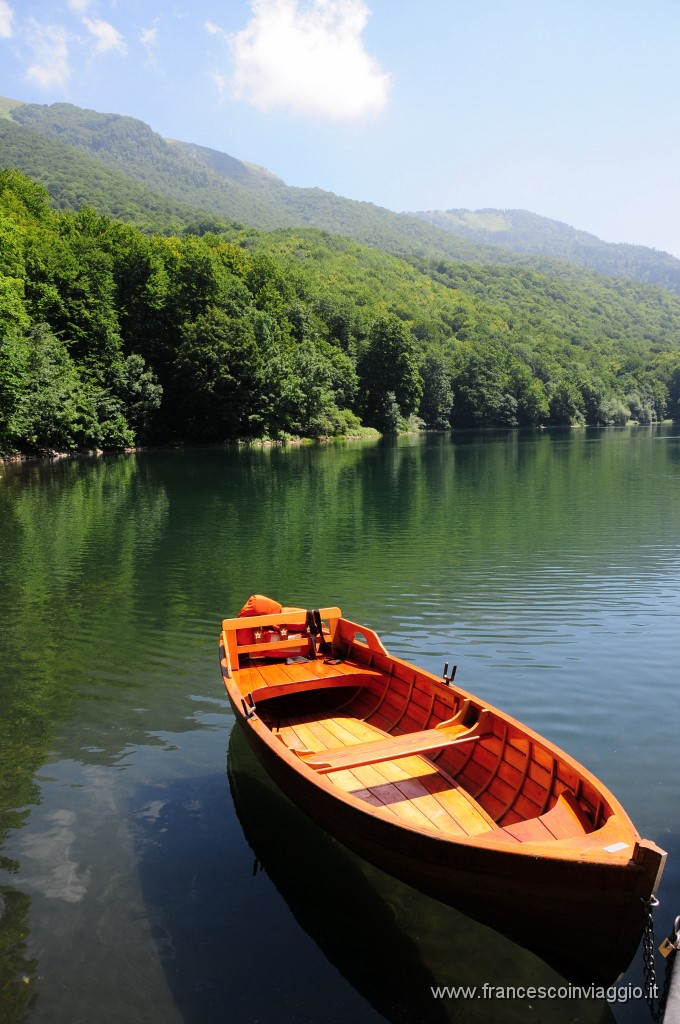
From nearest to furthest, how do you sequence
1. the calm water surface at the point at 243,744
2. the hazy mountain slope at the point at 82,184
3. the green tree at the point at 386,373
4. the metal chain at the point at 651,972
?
the metal chain at the point at 651,972 → the calm water surface at the point at 243,744 → the green tree at the point at 386,373 → the hazy mountain slope at the point at 82,184

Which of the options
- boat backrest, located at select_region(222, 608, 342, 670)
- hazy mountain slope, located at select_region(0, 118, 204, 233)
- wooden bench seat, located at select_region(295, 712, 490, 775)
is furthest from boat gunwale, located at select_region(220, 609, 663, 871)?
hazy mountain slope, located at select_region(0, 118, 204, 233)

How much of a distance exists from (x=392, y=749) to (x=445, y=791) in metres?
0.65

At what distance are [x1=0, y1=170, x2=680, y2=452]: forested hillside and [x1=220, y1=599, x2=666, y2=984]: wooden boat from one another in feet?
107

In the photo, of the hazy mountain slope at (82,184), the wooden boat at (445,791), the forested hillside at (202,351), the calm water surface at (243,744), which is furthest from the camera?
the hazy mountain slope at (82,184)

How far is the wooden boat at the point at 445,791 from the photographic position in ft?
14.8

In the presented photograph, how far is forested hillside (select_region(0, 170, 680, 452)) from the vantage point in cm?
5294

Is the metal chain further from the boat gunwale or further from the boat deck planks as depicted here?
the boat deck planks

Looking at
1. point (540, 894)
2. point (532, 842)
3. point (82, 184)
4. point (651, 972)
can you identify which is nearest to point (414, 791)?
point (532, 842)

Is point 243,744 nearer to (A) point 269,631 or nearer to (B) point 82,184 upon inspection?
(A) point 269,631

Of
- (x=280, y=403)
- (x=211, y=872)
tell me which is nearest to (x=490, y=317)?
(x=280, y=403)

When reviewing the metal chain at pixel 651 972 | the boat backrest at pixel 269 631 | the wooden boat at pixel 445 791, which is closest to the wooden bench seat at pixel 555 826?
the wooden boat at pixel 445 791

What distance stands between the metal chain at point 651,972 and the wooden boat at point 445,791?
7 centimetres

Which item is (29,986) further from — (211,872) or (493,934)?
(493,934)

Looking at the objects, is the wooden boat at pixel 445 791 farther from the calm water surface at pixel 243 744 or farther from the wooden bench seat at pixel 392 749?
the calm water surface at pixel 243 744
